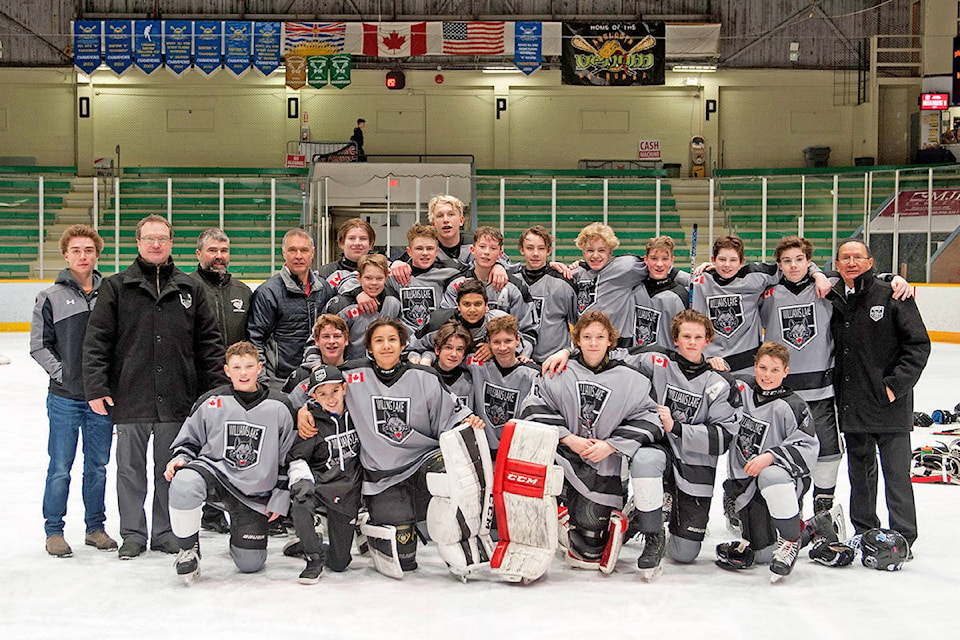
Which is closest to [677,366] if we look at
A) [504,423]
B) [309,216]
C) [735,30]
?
[504,423]

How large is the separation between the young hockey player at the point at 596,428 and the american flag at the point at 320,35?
52.3ft

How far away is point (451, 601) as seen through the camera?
3.75m

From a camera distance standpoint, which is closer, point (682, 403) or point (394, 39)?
point (682, 403)

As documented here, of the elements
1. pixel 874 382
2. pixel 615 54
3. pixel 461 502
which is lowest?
pixel 461 502

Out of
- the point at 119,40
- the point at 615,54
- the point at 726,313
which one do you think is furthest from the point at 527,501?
the point at 119,40

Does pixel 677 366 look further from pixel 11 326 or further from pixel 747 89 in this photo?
pixel 747 89

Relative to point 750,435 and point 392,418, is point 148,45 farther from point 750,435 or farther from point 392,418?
point 750,435

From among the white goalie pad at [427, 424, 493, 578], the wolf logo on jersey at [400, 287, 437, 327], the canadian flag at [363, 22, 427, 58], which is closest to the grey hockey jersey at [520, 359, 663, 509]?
the white goalie pad at [427, 424, 493, 578]

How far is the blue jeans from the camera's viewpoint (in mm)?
4410

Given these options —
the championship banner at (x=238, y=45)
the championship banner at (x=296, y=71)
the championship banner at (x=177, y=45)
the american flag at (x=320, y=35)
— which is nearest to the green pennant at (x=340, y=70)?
the american flag at (x=320, y=35)

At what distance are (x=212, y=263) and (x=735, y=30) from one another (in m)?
18.7

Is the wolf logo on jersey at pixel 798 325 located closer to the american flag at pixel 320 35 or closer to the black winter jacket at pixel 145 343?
the black winter jacket at pixel 145 343

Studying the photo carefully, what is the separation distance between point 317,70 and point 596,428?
52.3 feet

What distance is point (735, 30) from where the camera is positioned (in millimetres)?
21484
